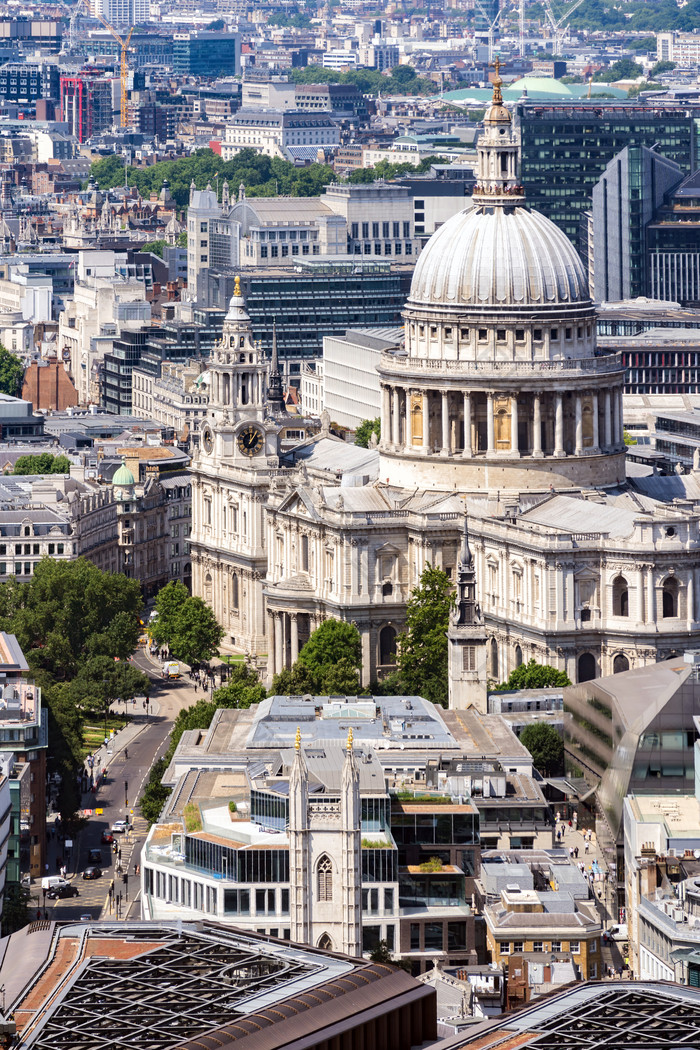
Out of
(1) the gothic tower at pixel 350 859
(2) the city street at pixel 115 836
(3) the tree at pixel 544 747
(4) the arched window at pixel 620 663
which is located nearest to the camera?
(1) the gothic tower at pixel 350 859

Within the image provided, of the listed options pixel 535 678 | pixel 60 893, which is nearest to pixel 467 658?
pixel 535 678

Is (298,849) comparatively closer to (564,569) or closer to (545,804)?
(545,804)

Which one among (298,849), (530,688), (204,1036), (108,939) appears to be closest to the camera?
(204,1036)

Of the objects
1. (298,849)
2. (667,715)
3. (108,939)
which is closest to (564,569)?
(667,715)

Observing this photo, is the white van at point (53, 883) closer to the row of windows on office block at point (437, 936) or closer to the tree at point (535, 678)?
the row of windows on office block at point (437, 936)

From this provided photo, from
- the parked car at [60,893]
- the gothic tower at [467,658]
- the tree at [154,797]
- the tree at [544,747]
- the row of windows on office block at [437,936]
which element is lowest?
the parked car at [60,893]

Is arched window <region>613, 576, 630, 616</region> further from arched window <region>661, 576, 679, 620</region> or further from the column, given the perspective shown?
arched window <region>661, 576, 679, 620</region>

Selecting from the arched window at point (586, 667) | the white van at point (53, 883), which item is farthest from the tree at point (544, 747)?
the arched window at point (586, 667)

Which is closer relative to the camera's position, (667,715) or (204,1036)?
(204,1036)
